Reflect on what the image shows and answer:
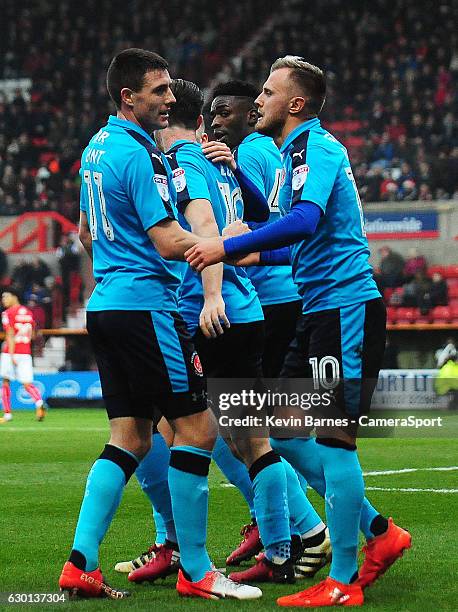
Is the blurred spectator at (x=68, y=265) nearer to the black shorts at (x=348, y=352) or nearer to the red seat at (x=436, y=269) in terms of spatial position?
the red seat at (x=436, y=269)

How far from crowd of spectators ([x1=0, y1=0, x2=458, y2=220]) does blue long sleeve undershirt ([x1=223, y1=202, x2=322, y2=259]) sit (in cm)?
1898

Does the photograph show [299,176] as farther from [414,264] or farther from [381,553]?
[414,264]

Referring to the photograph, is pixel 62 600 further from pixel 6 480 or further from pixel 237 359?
pixel 6 480

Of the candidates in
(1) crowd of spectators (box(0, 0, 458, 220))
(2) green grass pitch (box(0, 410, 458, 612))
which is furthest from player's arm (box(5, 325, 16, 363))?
(1) crowd of spectators (box(0, 0, 458, 220))

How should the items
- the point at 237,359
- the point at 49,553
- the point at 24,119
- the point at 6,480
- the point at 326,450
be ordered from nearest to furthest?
the point at 326,450
the point at 237,359
the point at 49,553
the point at 6,480
the point at 24,119

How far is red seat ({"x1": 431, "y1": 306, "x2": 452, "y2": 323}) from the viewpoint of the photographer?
20756 millimetres

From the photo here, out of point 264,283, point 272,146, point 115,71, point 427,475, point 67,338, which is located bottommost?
point 67,338

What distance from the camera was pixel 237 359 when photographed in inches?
204

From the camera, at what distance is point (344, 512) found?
14.6 feet

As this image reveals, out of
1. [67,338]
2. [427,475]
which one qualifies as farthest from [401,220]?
[427,475]

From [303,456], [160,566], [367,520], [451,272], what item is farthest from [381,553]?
[451,272]

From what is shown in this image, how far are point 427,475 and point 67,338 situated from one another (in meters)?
13.8

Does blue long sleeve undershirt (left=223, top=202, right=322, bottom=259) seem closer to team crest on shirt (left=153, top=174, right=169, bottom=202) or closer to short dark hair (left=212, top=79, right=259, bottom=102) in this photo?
team crest on shirt (left=153, top=174, right=169, bottom=202)

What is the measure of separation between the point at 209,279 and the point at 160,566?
1.30 m
